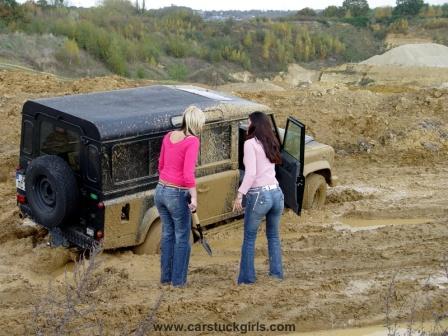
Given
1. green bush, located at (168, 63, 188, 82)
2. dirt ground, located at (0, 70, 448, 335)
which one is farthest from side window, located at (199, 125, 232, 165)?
green bush, located at (168, 63, 188, 82)

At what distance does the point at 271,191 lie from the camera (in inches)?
237

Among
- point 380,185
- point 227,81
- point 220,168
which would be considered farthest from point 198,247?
point 227,81

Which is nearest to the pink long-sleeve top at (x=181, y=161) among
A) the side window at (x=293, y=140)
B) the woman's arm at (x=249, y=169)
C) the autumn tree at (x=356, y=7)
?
the woman's arm at (x=249, y=169)

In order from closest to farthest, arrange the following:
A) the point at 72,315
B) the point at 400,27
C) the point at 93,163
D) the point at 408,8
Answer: the point at 72,315 → the point at 93,163 → the point at 400,27 → the point at 408,8

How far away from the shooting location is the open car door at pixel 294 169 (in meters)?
7.59

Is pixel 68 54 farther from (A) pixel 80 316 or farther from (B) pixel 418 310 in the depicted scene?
(B) pixel 418 310

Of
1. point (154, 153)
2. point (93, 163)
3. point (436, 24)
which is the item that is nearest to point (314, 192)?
point (154, 153)

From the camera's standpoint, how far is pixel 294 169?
760cm

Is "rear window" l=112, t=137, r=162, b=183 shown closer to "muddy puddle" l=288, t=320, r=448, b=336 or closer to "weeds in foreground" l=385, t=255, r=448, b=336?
"muddy puddle" l=288, t=320, r=448, b=336

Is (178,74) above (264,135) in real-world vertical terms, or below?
below

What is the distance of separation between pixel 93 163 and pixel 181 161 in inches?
50.9

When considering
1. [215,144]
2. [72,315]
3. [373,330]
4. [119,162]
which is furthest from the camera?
[215,144]

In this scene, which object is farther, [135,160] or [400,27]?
[400,27]

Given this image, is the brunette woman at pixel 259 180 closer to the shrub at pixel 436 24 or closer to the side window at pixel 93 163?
the side window at pixel 93 163
